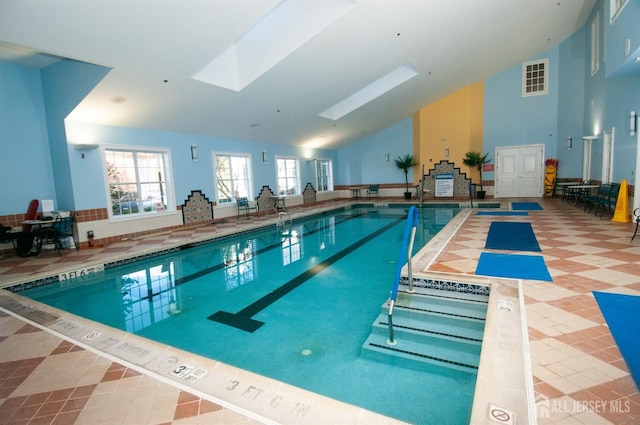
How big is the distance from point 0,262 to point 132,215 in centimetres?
213

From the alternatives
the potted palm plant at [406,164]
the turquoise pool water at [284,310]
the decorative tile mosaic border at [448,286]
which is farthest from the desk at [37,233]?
the potted palm plant at [406,164]

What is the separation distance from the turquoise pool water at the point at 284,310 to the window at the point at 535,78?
25.5 feet

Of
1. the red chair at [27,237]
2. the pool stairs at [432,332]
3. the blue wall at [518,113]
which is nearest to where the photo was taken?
the pool stairs at [432,332]

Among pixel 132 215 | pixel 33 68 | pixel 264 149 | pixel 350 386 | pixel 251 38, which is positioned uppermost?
pixel 251 38

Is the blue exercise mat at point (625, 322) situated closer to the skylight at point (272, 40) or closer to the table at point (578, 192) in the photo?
the skylight at point (272, 40)

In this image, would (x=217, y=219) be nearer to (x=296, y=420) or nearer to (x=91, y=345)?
(x=91, y=345)

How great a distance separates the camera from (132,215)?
22.3ft

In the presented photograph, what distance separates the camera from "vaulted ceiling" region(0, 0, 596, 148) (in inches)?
158

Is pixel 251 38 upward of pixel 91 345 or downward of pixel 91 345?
upward

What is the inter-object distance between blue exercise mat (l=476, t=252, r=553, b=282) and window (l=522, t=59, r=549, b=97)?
30.3ft

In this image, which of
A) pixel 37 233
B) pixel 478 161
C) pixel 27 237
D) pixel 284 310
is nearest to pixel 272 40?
pixel 284 310

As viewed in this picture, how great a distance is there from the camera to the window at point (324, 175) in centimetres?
1333

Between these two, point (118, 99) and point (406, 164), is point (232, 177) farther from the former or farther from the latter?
point (406, 164)

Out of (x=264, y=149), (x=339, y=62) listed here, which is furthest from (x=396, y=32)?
(x=264, y=149)
